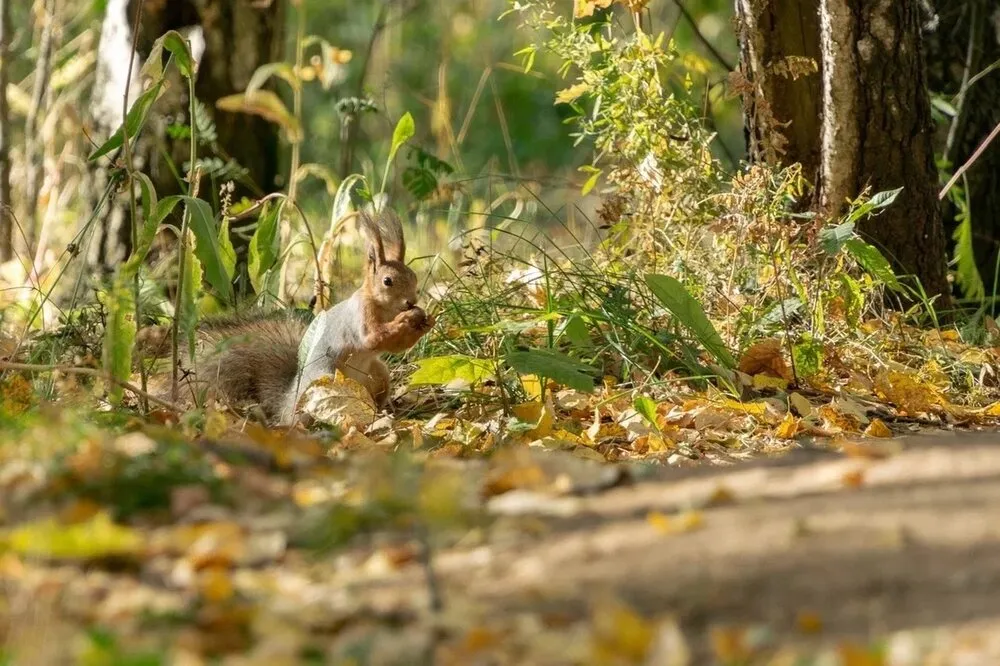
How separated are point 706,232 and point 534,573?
8.38 ft

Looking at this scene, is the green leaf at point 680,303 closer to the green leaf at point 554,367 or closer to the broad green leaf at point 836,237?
the green leaf at point 554,367

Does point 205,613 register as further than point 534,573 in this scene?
No

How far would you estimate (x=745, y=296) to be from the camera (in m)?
4.69

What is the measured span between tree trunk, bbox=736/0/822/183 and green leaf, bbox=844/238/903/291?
1.83ft

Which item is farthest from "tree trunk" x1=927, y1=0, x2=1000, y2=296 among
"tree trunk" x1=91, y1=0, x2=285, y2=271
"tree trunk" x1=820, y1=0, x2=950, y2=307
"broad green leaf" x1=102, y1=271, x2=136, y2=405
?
"broad green leaf" x1=102, y1=271, x2=136, y2=405

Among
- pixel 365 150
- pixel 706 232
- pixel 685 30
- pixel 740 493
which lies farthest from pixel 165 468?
pixel 685 30

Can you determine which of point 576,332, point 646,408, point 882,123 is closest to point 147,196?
point 576,332

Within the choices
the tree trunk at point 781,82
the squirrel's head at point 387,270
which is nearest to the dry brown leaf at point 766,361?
the tree trunk at point 781,82

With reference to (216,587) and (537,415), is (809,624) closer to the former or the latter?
(216,587)

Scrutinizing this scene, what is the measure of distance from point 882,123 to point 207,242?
7.68 feet

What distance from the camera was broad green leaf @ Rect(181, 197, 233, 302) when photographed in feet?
13.2

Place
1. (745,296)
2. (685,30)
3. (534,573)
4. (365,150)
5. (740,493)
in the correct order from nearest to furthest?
(534,573) < (740,493) < (745,296) < (365,150) < (685,30)

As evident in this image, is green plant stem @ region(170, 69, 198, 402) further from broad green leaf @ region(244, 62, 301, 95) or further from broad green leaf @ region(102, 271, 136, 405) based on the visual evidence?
broad green leaf @ region(244, 62, 301, 95)

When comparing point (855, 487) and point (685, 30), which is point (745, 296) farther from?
point (685, 30)
